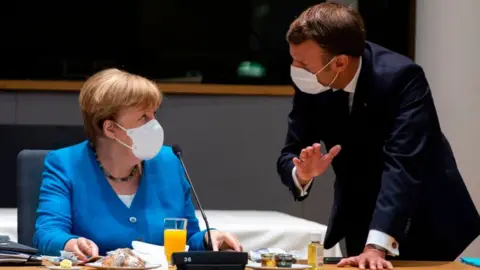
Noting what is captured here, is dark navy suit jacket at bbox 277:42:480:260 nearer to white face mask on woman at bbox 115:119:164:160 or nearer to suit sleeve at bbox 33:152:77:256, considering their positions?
white face mask on woman at bbox 115:119:164:160

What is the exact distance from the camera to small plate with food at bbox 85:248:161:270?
7.30 ft

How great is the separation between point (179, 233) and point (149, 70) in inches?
109

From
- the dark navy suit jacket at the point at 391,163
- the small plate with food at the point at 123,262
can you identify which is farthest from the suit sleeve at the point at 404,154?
the small plate with food at the point at 123,262

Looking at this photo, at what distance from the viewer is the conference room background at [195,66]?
5.00m

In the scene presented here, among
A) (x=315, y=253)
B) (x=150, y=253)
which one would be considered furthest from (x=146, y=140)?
(x=315, y=253)

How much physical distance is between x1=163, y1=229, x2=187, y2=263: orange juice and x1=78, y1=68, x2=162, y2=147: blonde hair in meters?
0.42

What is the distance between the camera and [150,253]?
7.95 feet

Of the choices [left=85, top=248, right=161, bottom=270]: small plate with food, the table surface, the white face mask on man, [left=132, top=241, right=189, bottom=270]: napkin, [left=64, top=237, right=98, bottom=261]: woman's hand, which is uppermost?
the white face mask on man

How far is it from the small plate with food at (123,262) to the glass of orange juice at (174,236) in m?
0.15

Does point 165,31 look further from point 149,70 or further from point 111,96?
point 111,96

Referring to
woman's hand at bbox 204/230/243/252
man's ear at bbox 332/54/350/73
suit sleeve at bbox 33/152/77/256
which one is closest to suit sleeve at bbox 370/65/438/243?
man's ear at bbox 332/54/350/73

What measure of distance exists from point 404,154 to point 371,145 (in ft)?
0.52

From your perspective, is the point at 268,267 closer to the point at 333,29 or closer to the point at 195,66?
the point at 333,29

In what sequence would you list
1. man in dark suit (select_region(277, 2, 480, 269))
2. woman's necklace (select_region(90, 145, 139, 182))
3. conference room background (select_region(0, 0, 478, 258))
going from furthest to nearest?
conference room background (select_region(0, 0, 478, 258)) < woman's necklace (select_region(90, 145, 139, 182)) < man in dark suit (select_region(277, 2, 480, 269))
